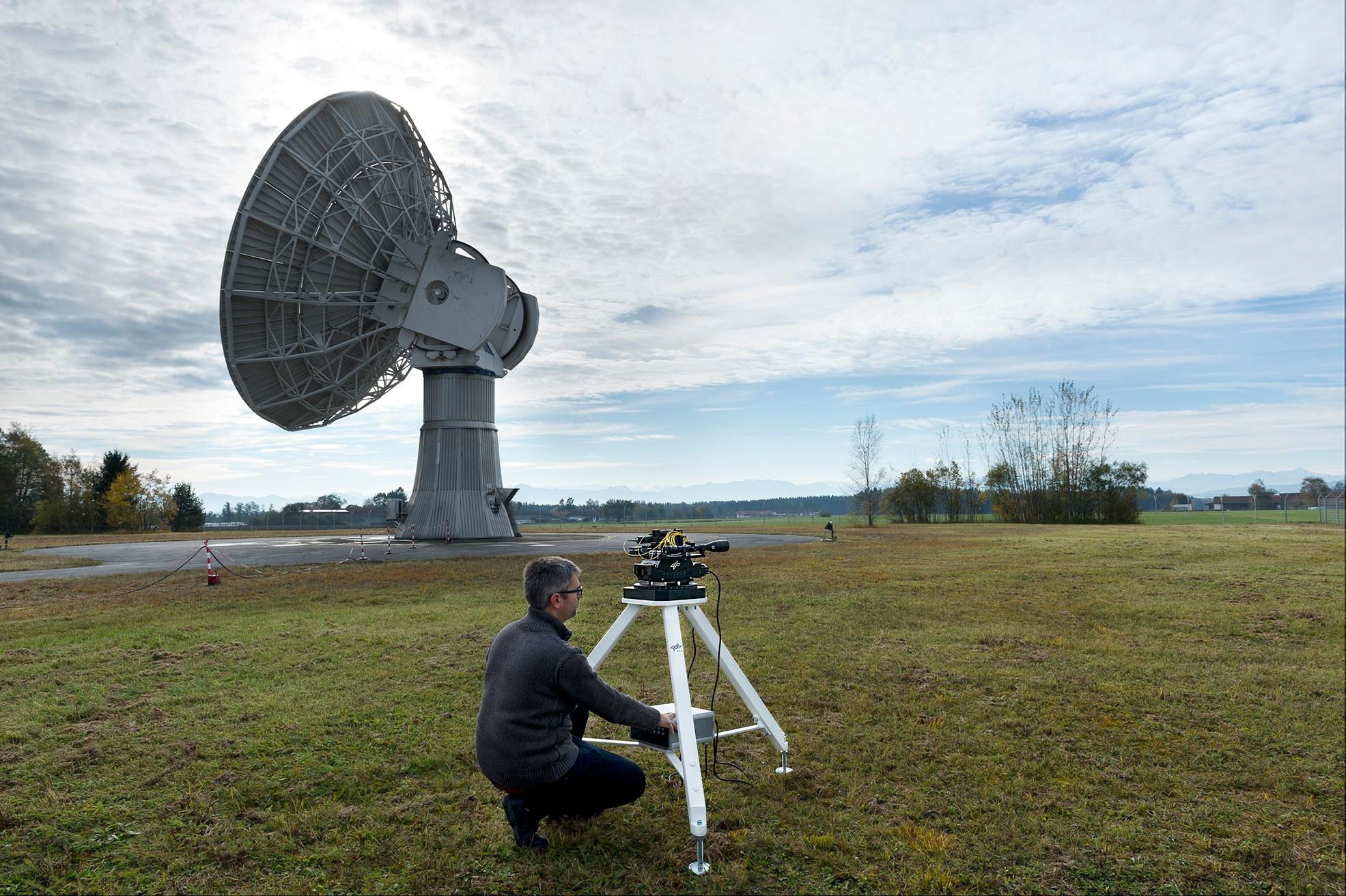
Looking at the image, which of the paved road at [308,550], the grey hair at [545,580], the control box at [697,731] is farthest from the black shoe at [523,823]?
the paved road at [308,550]

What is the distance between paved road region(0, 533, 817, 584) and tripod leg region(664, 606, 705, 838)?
1247 cm

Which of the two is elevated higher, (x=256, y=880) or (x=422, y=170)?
(x=422, y=170)

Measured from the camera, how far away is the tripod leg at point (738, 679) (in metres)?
4.86

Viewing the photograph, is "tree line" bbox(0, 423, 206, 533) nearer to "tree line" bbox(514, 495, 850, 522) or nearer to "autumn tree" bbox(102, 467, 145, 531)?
"autumn tree" bbox(102, 467, 145, 531)

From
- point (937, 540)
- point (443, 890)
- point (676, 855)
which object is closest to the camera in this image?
point (443, 890)

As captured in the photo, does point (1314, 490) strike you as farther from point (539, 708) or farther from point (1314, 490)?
point (539, 708)

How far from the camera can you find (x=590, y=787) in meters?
4.40

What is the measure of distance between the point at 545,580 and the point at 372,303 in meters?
23.7

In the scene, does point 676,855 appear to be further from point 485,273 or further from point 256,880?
point 485,273

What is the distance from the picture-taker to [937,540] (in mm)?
29750

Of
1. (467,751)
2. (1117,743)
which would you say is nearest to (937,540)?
(1117,743)

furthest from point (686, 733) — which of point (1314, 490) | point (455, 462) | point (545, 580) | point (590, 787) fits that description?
point (455, 462)

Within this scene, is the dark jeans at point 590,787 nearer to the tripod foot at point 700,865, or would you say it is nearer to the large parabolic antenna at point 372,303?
the tripod foot at point 700,865

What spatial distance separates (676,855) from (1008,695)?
4.41m
